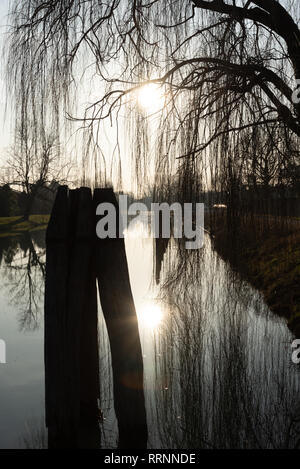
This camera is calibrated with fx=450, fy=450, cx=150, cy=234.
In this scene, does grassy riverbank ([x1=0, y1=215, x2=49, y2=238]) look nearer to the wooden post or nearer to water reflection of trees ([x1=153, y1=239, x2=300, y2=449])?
water reflection of trees ([x1=153, y1=239, x2=300, y2=449])

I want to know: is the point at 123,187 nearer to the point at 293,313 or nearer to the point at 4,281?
the point at 293,313

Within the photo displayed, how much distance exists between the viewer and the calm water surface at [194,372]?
10.9 ft

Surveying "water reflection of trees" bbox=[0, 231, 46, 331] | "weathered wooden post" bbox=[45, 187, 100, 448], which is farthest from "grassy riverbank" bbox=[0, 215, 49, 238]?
"weathered wooden post" bbox=[45, 187, 100, 448]

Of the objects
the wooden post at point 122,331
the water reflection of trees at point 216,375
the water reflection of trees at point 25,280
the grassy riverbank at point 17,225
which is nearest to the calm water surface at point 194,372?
the water reflection of trees at point 216,375

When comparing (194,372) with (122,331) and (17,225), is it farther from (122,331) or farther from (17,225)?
(17,225)

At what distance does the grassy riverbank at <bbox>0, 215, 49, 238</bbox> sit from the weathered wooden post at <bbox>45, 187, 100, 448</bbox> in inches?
1153

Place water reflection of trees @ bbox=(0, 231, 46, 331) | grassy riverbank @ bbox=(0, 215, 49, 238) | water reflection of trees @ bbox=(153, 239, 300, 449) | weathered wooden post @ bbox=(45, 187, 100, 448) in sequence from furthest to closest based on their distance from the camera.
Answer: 1. grassy riverbank @ bbox=(0, 215, 49, 238)
2. water reflection of trees @ bbox=(0, 231, 46, 331)
3. water reflection of trees @ bbox=(153, 239, 300, 449)
4. weathered wooden post @ bbox=(45, 187, 100, 448)

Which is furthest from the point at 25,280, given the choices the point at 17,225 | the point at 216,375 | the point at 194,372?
the point at 17,225

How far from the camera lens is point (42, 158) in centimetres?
274

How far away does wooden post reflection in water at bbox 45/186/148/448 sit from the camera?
277 centimetres

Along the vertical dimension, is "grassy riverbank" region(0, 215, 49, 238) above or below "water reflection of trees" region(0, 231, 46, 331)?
above

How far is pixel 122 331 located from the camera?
9.53 ft

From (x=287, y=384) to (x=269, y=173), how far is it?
7.76 feet

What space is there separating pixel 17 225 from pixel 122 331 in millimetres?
34265
